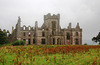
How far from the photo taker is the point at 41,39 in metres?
52.6

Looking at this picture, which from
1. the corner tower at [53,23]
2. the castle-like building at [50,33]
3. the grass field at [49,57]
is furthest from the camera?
the corner tower at [53,23]

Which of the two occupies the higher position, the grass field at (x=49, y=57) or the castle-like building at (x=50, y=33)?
the castle-like building at (x=50, y=33)

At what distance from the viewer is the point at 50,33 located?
174 feet

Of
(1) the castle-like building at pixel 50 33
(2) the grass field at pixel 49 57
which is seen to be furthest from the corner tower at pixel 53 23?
(2) the grass field at pixel 49 57

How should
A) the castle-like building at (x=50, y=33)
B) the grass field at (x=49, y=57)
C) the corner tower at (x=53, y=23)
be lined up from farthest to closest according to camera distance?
the corner tower at (x=53, y=23) < the castle-like building at (x=50, y=33) < the grass field at (x=49, y=57)

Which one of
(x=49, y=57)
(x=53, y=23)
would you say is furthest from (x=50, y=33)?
(x=49, y=57)

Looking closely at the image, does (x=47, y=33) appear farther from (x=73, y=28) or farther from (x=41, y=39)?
(x=73, y=28)

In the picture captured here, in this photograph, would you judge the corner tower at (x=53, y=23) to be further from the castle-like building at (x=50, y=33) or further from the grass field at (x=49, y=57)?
the grass field at (x=49, y=57)

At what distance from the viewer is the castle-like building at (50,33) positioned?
169 feet

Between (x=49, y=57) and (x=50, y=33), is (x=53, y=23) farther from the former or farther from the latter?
(x=49, y=57)

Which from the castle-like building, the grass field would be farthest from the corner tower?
the grass field

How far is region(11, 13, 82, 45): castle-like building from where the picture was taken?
5166 cm

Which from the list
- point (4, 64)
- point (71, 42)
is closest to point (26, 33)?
point (71, 42)

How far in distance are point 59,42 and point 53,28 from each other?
18.7ft
